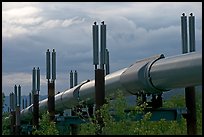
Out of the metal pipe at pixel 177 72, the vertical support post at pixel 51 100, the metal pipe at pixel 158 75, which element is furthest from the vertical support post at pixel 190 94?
the vertical support post at pixel 51 100

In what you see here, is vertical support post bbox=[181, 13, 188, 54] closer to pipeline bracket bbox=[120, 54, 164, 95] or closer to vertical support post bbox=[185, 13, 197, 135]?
vertical support post bbox=[185, 13, 197, 135]

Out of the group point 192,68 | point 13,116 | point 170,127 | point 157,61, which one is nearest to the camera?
point 192,68

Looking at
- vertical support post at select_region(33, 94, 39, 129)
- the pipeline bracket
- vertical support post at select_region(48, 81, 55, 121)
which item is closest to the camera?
the pipeline bracket

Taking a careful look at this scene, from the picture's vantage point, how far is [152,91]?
1731 cm

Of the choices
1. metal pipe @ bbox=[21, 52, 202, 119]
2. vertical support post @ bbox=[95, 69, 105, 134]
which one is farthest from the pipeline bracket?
vertical support post @ bbox=[95, 69, 105, 134]

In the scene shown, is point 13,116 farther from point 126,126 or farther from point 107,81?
point 126,126

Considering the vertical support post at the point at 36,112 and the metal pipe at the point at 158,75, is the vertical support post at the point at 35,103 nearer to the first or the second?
the vertical support post at the point at 36,112

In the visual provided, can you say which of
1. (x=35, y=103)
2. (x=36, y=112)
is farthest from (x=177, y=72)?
(x=35, y=103)

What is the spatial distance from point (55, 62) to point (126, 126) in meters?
15.2

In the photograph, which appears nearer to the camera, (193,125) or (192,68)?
(192,68)

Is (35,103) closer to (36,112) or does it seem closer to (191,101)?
(36,112)

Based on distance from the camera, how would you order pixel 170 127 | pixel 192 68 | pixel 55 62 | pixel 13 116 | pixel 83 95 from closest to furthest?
pixel 192 68 → pixel 170 127 → pixel 83 95 → pixel 55 62 → pixel 13 116

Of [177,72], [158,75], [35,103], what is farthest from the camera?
[35,103]

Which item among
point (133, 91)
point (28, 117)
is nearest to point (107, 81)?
point (133, 91)
